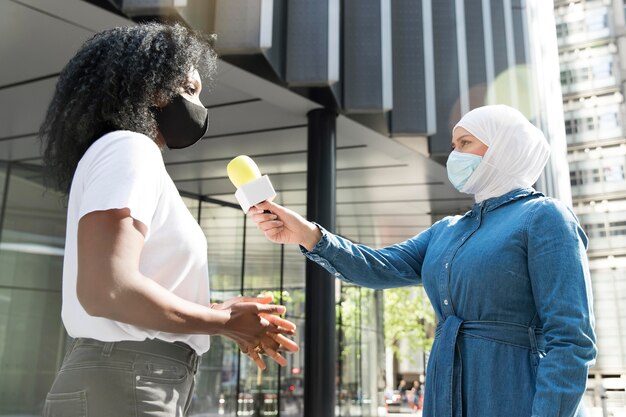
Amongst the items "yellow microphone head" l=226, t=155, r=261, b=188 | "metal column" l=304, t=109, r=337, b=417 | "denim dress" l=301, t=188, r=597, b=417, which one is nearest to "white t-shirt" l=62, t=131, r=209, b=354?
"yellow microphone head" l=226, t=155, r=261, b=188

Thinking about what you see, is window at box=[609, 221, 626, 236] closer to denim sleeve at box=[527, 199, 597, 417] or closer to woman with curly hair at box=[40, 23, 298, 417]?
denim sleeve at box=[527, 199, 597, 417]

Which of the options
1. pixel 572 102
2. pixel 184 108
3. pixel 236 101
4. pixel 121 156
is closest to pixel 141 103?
pixel 184 108

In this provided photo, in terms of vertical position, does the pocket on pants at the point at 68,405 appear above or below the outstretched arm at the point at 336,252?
below

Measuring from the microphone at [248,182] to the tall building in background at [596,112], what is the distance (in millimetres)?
13492

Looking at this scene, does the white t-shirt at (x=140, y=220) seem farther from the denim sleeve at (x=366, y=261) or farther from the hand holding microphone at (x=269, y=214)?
the denim sleeve at (x=366, y=261)

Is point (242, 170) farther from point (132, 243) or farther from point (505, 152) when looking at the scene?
point (505, 152)

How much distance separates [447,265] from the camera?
232 centimetres

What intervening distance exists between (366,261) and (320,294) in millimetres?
5438

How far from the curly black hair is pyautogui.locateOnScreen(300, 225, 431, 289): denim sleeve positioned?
1024mm

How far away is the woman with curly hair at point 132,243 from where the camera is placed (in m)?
1.49

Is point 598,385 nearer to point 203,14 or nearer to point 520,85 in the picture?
point 520,85

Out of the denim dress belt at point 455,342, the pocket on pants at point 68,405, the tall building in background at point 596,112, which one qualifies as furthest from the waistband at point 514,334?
the tall building in background at point 596,112

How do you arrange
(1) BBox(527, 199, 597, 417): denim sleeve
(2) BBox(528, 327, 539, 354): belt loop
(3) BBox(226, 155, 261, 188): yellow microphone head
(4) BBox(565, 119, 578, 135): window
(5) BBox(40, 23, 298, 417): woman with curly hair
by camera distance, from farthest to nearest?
(4) BBox(565, 119, 578, 135): window
(3) BBox(226, 155, 261, 188): yellow microphone head
(2) BBox(528, 327, 539, 354): belt loop
(1) BBox(527, 199, 597, 417): denim sleeve
(5) BBox(40, 23, 298, 417): woman with curly hair

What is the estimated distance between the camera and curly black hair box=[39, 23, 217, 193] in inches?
71.1
